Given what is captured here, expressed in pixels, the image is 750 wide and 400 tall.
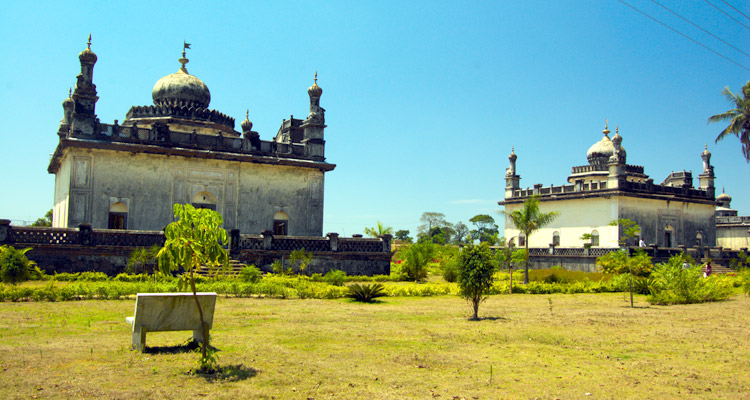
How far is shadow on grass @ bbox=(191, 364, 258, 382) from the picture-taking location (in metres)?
6.86

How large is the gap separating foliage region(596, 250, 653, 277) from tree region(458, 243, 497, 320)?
12.8 metres

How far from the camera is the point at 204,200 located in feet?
90.9

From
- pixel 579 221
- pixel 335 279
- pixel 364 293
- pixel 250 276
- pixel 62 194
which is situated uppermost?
pixel 62 194

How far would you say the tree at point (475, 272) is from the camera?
13531mm

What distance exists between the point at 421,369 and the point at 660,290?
44.6ft

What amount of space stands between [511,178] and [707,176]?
1348cm

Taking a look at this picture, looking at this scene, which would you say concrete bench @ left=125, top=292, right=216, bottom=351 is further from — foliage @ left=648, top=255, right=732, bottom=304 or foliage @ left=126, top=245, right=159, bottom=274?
foliage @ left=648, top=255, right=732, bottom=304

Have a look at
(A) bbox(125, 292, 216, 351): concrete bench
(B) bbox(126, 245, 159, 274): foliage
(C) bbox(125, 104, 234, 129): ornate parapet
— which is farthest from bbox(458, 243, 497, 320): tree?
(C) bbox(125, 104, 234, 129): ornate parapet

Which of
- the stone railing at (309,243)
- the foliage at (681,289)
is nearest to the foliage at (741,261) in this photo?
the foliage at (681,289)

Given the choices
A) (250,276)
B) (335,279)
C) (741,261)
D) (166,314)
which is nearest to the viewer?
(166,314)

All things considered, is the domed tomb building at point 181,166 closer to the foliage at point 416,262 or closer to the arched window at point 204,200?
the arched window at point 204,200

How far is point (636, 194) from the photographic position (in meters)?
36.6

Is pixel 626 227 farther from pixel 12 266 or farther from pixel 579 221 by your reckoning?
pixel 12 266

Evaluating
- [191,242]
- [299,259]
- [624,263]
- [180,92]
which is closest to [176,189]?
[180,92]
